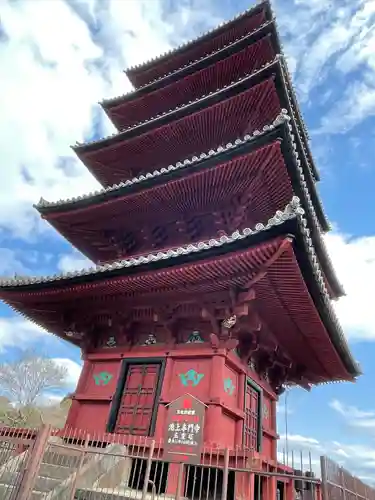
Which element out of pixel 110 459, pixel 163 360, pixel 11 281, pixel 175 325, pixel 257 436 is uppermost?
pixel 11 281

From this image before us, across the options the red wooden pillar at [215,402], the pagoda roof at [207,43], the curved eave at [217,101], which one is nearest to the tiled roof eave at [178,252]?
the red wooden pillar at [215,402]

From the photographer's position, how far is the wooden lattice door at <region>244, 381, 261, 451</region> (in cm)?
1017

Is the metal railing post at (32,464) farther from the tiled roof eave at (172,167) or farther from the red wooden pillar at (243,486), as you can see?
the tiled roof eave at (172,167)

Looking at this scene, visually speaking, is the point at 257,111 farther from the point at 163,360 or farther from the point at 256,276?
the point at 163,360

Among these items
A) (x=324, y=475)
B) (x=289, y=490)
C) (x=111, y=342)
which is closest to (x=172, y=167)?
(x=111, y=342)

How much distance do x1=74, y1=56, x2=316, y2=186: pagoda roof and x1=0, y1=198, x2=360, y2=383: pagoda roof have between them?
20.0ft

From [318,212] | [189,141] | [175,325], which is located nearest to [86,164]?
[189,141]

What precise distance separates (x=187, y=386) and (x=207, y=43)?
614 inches

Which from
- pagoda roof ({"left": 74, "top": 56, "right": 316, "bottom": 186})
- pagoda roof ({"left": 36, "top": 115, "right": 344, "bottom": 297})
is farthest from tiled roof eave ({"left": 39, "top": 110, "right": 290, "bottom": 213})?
pagoda roof ({"left": 74, "top": 56, "right": 316, "bottom": 186})

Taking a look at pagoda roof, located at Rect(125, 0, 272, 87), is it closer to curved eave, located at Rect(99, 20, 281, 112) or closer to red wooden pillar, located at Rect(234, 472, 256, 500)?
curved eave, located at Rect(99, 20, 281, 112)

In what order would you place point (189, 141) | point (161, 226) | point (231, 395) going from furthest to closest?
point (189, 141)
point (161, 226)
point (231, 395)

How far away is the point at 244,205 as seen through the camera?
1087 centimetres

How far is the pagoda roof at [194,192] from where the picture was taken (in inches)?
373

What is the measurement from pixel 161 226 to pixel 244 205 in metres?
3.12
